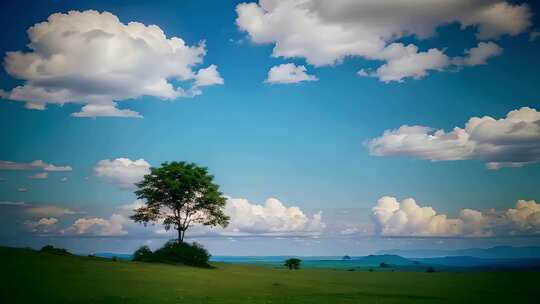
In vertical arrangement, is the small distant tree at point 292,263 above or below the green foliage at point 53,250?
below

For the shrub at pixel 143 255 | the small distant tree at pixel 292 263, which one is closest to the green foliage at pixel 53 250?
the shrub at pixel 143 255

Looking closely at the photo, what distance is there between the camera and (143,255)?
76.6m

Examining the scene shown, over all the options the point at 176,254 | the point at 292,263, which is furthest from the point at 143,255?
the point at 292,263

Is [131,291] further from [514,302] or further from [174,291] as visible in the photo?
[514,302]

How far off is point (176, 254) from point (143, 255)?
564 cm

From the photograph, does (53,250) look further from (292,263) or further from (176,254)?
(292,263)

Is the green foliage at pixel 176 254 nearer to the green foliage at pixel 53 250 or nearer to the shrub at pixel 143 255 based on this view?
the shrub at pixel 143 255

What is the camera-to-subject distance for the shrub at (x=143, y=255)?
75.8 m

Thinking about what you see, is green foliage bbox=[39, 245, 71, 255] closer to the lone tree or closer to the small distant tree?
the lone tree

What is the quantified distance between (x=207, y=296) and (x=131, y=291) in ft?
19.9

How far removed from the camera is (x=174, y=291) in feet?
120

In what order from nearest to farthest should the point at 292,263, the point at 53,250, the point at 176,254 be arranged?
the point at 53,250 → the point at 176,254 → the point at 292,263

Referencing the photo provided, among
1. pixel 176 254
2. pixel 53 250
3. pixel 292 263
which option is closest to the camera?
pixel 53 250

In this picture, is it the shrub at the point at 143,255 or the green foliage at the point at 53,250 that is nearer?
the green foliage at the point at 53,250
